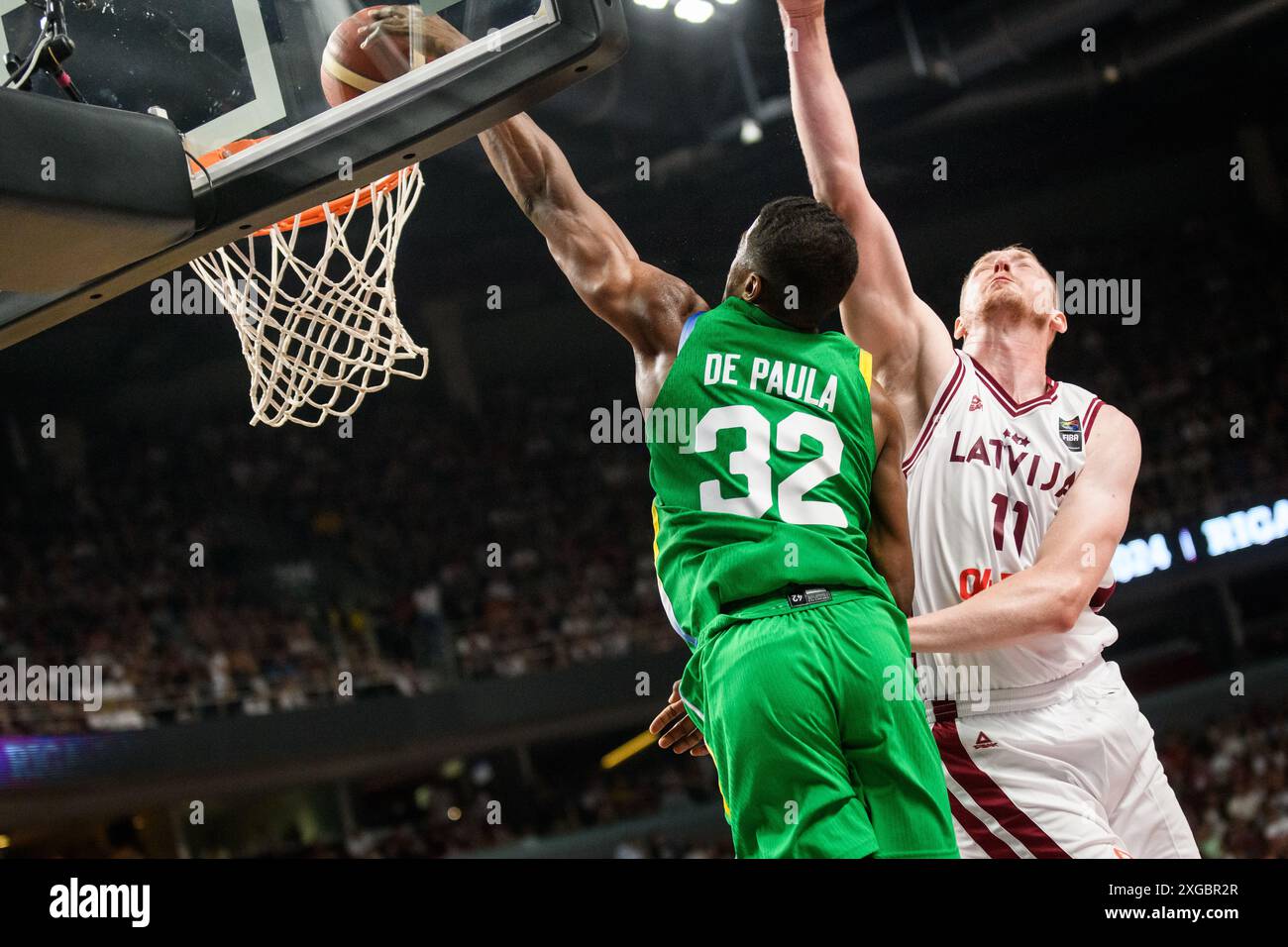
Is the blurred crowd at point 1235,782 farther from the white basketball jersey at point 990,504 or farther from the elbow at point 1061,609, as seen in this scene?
the elbow at point 1061,609

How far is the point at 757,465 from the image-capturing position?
94.9 inches

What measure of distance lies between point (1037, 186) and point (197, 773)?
22.8ft

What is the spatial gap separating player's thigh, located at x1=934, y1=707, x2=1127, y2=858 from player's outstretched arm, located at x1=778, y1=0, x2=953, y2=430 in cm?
77

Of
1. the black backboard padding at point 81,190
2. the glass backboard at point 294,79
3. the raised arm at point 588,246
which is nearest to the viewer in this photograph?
the black backboard padding at point 81,190

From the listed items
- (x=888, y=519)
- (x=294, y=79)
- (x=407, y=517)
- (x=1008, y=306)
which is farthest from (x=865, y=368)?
(x=407, y=517)

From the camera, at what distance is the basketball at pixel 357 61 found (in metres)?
2.53

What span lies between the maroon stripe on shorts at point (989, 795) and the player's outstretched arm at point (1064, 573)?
9.8 inches

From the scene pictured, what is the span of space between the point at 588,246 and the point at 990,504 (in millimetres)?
1180

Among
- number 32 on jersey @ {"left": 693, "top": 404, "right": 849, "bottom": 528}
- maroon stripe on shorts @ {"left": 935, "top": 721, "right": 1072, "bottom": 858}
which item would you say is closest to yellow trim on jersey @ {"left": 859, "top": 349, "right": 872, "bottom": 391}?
number 32 on jersey @ {"left": 693, "top": 404, "right": 849, "bottom": 528}

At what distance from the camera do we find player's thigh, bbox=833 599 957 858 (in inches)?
87.0

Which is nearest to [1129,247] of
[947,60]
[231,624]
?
[947,60]

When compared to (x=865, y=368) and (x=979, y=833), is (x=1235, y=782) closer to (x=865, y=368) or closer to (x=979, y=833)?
(x=979, y=833)

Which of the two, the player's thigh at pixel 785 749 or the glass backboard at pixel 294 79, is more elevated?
the glass backboard at pixel 294 79

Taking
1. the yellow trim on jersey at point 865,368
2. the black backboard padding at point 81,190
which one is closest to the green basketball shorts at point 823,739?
the yellow trim on jersey at point 865,368
